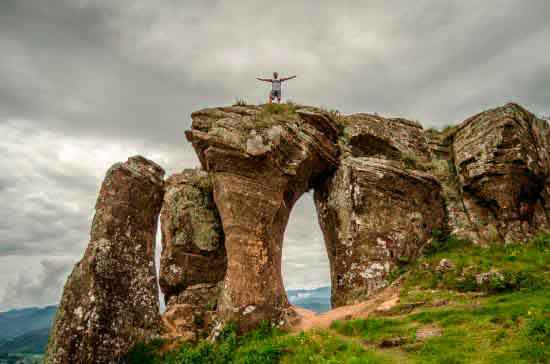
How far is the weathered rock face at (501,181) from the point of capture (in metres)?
19.8

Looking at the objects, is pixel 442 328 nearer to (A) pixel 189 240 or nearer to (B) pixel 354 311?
(B) pixel 354 311

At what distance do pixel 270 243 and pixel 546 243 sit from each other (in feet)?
44.3

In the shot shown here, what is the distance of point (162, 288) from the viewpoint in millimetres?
19625

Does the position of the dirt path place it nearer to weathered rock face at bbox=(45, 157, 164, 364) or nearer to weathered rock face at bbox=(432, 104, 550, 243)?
weathered rock face at bbox=(45, 157, 164, 364)

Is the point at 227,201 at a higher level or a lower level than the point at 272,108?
lower

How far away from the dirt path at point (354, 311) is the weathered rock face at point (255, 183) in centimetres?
112

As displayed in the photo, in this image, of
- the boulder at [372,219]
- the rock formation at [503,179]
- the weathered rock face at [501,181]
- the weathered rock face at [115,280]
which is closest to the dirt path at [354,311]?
the boulder at [372,219]

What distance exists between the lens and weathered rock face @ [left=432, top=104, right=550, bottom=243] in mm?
19812

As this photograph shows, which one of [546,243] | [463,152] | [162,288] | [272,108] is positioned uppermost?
[272,108]

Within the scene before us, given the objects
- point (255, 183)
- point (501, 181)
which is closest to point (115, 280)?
point (255, 183)

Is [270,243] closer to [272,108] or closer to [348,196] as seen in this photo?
[348,196]

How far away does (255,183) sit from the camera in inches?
708

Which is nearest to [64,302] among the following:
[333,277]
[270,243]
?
[270,243]

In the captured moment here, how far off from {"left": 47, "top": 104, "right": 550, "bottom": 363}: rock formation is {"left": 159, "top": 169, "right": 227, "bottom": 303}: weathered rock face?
0.06 meters
